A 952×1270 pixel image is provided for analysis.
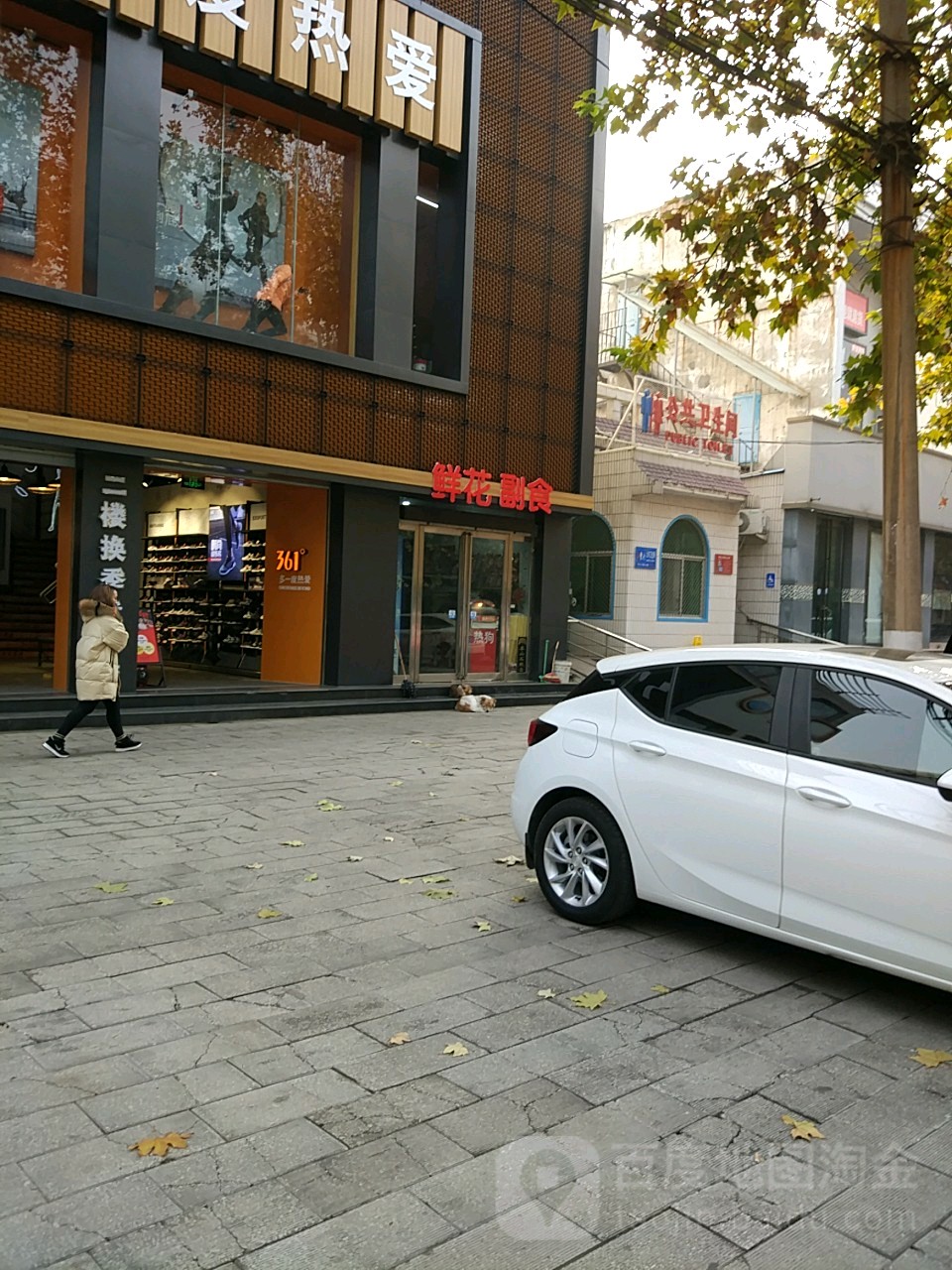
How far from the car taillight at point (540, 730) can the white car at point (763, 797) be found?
13 mm

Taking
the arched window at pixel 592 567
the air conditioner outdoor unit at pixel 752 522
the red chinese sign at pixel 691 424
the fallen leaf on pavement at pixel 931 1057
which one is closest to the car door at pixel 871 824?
the fallen leaf on pavement at pixel 931 1057

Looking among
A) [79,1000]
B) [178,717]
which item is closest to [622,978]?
[79,1000]

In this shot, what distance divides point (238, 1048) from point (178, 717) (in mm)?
9537

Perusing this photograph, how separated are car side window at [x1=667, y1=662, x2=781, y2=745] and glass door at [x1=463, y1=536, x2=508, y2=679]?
1195 cm

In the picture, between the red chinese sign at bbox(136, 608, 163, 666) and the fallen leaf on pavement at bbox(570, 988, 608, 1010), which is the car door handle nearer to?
the fallen leaf on pavement at bbox(570, 988, 608, 1010)

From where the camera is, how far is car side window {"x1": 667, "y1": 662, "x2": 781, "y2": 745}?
505 cm

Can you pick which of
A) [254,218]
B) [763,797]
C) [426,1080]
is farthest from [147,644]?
[426,1080]

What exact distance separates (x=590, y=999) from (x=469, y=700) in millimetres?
11325

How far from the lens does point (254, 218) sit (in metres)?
14.6

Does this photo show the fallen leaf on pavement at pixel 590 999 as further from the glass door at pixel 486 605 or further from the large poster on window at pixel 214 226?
the glass door at pixel 486 605

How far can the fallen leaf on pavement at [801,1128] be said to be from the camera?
136 inches

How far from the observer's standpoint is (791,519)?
25.5 meters

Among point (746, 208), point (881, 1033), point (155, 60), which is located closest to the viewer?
point (881, 1033)

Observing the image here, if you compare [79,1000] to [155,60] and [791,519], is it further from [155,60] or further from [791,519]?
[791,519]
